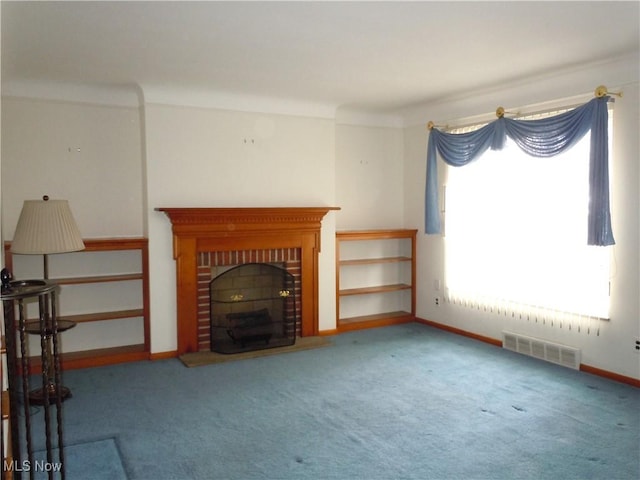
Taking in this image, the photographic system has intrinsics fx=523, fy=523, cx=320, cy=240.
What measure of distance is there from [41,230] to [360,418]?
2498 millimetres

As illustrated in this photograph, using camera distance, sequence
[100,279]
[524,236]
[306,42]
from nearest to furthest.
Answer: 1. [306,42]
2. [100,279]
3. [524,236]

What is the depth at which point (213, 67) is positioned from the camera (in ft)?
13.5

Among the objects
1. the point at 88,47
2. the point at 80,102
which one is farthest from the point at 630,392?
the point at 80,102

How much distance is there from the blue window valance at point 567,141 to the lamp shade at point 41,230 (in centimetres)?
373

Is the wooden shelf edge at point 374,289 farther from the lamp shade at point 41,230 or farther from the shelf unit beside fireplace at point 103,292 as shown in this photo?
the lamp shade at point 41,230

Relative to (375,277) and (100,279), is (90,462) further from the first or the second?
(375,277)

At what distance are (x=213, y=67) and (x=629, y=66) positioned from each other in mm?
3189

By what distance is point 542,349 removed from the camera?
15.5ft

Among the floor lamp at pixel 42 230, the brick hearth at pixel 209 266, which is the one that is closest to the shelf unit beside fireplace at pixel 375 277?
the brick hearth at pixel 209 266

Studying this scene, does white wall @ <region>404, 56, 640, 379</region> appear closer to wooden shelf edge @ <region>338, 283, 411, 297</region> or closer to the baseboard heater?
the baseboard heater

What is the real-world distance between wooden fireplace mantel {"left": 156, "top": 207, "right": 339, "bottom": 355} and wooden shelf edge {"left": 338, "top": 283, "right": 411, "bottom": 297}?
519 mm

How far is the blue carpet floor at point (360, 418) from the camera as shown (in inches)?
114

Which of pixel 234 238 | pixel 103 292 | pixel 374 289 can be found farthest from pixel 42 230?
pixel 374 289

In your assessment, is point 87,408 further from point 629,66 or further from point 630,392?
point 629,66
